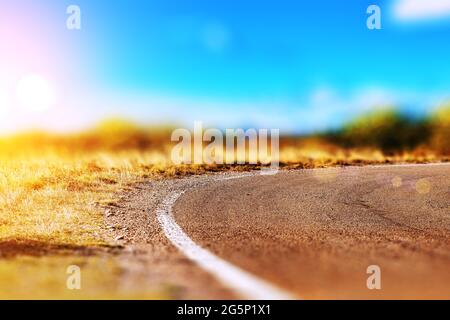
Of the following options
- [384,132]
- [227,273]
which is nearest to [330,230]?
[227,273]

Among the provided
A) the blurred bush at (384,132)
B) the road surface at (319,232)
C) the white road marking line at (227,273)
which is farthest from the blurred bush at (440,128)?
the white road marking line at (227,273)

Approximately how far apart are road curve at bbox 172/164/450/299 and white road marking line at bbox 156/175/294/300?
0.12 metres

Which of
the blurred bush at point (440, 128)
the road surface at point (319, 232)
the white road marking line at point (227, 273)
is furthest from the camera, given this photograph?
the blurred bush at point (440, 128)

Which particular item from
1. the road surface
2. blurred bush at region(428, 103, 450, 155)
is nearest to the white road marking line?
the road surface

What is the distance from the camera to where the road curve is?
15.5 feet

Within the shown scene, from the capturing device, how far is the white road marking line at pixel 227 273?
424 cm

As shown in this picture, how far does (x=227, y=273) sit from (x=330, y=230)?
3.63 meters

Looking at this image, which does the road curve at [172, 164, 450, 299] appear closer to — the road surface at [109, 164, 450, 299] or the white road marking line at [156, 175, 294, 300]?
the road surface at [109, 164, 450, 299]

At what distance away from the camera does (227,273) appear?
4.94 meters

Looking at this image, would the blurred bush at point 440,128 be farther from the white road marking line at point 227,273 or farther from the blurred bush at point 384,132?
the white road marking line at point 227,273

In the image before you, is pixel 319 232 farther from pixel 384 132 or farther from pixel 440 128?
pixel 384 132

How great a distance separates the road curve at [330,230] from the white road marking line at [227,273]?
0.12 metres

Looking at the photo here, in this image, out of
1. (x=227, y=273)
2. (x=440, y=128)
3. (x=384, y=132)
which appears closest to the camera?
(x=227, y=273)
